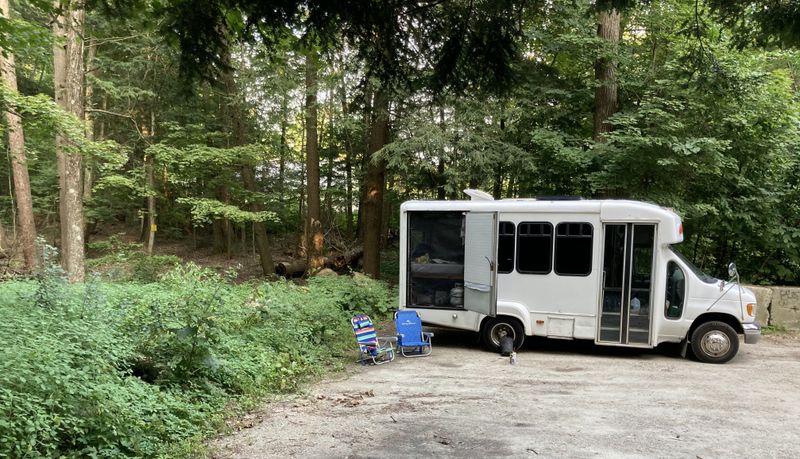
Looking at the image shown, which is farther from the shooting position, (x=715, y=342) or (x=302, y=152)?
(x=302, y=152)

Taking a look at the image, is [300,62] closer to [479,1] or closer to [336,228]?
[336,228]

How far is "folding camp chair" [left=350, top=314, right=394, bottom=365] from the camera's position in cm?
788

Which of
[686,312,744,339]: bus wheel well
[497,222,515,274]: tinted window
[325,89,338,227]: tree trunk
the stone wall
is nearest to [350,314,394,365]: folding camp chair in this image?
[497,222,515,274]: tinted window

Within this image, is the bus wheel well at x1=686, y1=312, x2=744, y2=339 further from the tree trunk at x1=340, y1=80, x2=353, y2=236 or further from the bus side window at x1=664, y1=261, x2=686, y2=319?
the tree trunk at x1=340, y1=80, x2=353, y2=236

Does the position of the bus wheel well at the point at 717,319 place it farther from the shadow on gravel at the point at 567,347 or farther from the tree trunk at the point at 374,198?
the tree trunk at the point at 374,198

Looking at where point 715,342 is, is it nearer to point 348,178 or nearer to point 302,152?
point 348,178

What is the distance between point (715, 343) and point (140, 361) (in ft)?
27.4

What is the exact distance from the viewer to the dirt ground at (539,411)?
4.50m

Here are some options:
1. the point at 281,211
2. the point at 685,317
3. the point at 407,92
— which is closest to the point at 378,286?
the point at 685,317

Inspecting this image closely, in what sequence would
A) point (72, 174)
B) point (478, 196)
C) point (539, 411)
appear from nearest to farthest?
point (539, 411), point (478, 196), point (72, 174)

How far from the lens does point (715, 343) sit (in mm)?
8016

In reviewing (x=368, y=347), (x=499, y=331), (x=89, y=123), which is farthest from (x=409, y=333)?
(x=89, y=123)

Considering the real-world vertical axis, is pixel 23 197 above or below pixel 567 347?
above

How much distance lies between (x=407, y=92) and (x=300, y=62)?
36.8 feet
